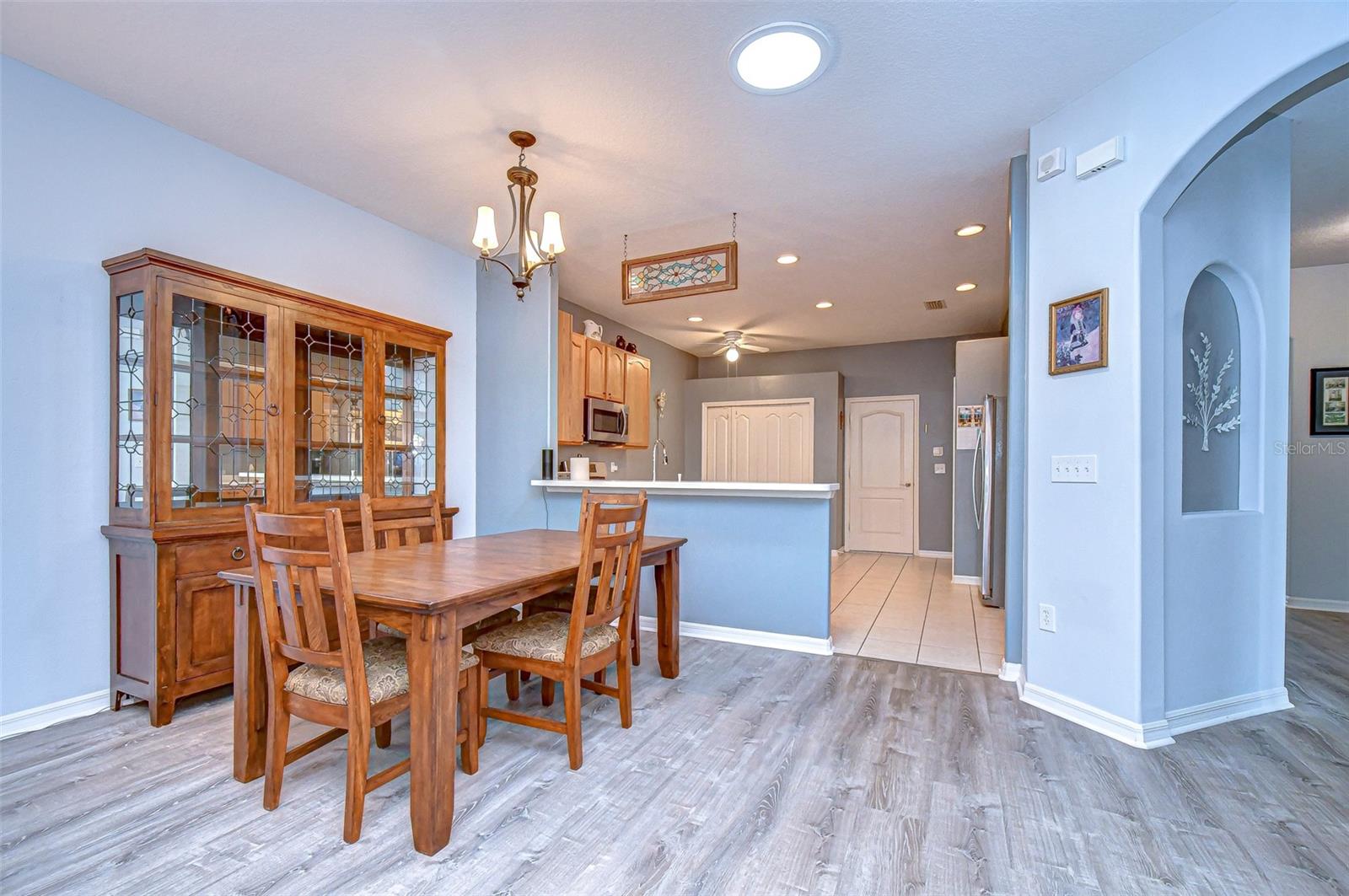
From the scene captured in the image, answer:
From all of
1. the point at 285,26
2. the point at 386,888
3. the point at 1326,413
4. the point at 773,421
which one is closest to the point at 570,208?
the point at 285,26

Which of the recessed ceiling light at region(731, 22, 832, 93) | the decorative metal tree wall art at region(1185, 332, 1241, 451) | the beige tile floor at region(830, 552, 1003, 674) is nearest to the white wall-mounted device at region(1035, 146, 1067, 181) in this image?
the decorative metal tree wall art at region(1185, 332, 1241, 451)

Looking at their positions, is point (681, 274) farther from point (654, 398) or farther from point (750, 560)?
point (654, 398)

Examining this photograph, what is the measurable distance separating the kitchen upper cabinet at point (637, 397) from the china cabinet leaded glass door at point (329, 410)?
2.79 meters

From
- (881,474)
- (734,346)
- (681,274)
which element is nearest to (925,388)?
(881,474)

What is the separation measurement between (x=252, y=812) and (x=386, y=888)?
0.64 metres

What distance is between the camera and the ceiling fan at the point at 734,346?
674 centimetres

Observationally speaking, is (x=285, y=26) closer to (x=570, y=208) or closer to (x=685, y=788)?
(x=570, y=208)

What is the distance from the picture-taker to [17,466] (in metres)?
2.32

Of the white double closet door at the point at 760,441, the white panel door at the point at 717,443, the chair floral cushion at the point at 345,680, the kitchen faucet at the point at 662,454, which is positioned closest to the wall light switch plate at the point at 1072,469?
the chair floral cushion at the point at 345,680

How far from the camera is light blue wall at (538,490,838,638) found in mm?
3398

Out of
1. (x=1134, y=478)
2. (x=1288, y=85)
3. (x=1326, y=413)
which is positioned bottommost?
(x=1134, y=478)

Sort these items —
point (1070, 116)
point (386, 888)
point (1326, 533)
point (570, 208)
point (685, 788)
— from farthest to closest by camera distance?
point (1326, 533), point (570, 208), point (1070, 116), point (685, 788), point (386, 888)

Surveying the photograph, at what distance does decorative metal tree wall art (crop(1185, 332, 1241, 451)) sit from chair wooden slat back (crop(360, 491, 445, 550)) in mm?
3461

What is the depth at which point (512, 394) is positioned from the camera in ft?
14.4
